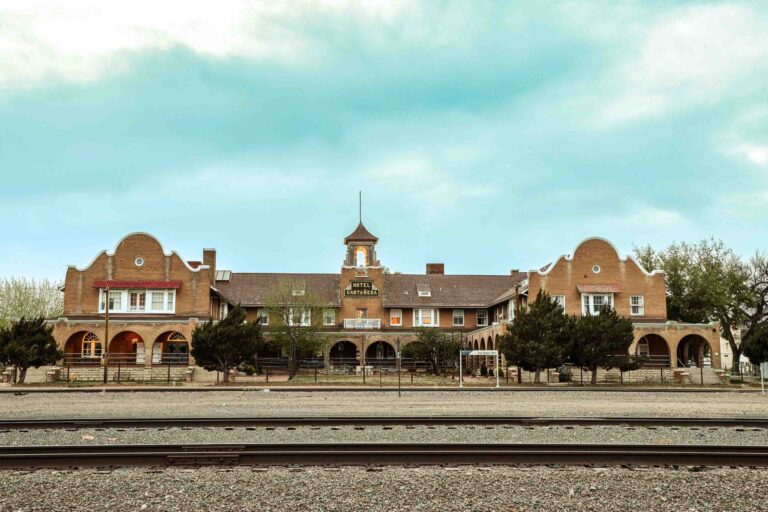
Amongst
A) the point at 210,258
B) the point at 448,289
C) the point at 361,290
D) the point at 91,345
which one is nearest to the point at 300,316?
the point at 361,290

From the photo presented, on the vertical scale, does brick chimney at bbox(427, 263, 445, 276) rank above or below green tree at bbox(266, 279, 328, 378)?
above

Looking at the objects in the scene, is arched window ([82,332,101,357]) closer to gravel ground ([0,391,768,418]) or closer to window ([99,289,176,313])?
window ([99,289,176,313])

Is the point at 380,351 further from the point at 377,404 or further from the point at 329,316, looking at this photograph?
the point at 377,404

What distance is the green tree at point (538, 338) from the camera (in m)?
34.7

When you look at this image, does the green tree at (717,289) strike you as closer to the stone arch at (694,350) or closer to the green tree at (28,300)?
the stone arch at (694,350)

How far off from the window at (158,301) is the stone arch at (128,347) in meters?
2.30

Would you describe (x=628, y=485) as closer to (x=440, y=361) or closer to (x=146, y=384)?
(x=146, y=384)

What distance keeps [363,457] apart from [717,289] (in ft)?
162

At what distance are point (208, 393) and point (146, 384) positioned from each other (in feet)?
26.5

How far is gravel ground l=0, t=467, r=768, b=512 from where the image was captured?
28.7 ft

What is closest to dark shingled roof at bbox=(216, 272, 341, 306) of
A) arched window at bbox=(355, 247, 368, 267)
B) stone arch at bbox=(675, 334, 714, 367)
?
arched window at bbox=(355, 247, 368, 267)

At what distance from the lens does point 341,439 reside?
551 inches

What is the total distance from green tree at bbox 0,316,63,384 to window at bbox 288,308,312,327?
19.3 metres

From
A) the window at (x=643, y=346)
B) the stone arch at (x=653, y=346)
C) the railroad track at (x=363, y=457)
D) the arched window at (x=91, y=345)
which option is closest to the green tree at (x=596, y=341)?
the stone arch at (x=653, y=346)
